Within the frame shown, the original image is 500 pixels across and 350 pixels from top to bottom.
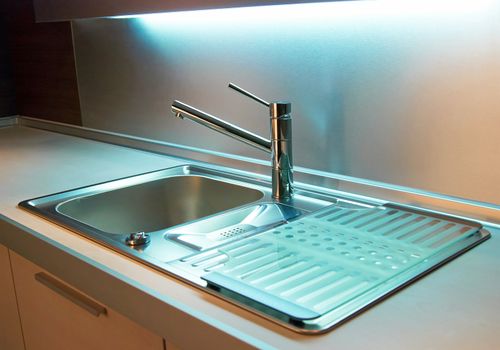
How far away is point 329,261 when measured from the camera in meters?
0.97

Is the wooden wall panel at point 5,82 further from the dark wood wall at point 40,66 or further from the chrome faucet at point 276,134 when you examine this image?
the chrome faucet at point 276,134

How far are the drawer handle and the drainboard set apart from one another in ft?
0.61

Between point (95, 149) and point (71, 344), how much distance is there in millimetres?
999

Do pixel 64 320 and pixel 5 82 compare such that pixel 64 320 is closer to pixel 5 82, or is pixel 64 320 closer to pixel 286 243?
pixel 286 243

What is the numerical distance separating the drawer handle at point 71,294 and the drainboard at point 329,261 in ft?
0.61

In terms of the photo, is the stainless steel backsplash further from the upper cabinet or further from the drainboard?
the upper cabinet

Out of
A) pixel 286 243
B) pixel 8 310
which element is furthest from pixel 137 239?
pixel 8 310

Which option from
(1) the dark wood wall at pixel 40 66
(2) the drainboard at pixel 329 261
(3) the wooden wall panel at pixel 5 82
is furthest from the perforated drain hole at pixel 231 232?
(3) the wooden wall panel at pixel 5 82

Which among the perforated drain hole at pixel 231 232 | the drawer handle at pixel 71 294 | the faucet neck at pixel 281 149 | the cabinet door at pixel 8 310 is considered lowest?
the cabinet door at pixel 8 310

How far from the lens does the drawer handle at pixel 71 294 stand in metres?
1.07

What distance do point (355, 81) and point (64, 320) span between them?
809mm

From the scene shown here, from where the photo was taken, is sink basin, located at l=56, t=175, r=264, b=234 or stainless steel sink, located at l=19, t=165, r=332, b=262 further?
sink basin, located at l=56, t=175, r=264, b=234

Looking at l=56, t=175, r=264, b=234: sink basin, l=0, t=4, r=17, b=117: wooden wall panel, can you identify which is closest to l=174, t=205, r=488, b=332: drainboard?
l=56, t=175, r=264, b=234: sink basin

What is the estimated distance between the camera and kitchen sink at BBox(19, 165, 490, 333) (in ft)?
2.81
